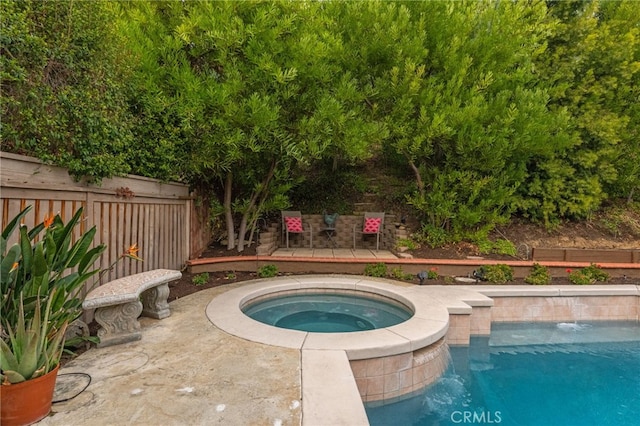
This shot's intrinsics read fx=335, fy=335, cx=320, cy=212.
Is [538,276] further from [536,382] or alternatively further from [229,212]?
[229,212]

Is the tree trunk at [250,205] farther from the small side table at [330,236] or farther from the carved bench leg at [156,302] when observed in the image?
the carved bench leg at [156,302]

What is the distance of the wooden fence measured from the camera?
284 centimetres

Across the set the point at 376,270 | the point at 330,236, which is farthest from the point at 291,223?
the point at 376,270

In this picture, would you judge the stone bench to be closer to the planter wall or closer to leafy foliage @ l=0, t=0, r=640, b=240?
leafy foliage @ l=0, t=0, r=640, b=240

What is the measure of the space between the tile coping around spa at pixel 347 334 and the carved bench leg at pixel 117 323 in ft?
2.84

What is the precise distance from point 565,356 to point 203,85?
6702 mm

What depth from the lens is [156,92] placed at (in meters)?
5.12

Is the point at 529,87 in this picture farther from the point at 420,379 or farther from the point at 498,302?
the point at 420,379

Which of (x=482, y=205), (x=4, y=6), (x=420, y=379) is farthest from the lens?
(x=482, y=205)

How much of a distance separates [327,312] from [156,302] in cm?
244

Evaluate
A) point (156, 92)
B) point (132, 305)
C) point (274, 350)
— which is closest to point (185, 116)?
point (156, 92)

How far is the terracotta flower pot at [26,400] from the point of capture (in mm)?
1948

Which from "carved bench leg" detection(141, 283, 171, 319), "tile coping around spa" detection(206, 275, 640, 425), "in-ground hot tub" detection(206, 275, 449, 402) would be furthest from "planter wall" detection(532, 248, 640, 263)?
"carved bench leg" detection(141, 283, 171, 319)

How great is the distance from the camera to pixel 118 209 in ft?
13.8
